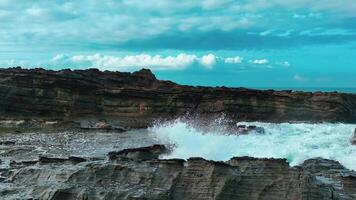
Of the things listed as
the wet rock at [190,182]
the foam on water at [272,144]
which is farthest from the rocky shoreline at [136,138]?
the foam on water at [272,144]

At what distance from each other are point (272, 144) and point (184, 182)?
15360 millimetres

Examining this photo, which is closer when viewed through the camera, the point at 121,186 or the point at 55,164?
the point at 121,186

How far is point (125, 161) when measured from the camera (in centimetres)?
1288

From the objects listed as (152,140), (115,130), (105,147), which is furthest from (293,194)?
(115,130)

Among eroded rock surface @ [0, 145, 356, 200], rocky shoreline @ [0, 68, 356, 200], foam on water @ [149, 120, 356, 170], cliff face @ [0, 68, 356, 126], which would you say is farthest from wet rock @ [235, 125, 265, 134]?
eroded rock surface @ [0, 145, 356, 200]

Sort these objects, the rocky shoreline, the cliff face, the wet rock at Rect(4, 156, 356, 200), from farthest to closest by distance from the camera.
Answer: the cliff face → the rocky shoreline → the wet rock at Rect(4, 156, 356, 200)

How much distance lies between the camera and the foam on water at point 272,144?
892 inches

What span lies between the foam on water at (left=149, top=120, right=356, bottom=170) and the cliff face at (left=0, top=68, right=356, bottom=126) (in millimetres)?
8096

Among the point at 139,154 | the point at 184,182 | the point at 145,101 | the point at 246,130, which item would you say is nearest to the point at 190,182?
the point at 184,182

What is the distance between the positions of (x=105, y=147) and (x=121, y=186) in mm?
12827

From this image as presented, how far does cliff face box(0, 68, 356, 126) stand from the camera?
4222 cm

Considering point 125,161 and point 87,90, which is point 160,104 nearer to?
point 87,90

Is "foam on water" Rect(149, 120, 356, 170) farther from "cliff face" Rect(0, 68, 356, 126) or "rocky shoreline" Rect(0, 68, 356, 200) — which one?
"cliff face" Rect(0, 68, 356, 126)

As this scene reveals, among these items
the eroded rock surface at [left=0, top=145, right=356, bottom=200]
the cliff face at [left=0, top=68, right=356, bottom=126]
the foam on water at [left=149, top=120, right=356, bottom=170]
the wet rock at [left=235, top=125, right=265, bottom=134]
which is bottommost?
the foam on water at [left=149, top=120, right=356, bottom=170]
